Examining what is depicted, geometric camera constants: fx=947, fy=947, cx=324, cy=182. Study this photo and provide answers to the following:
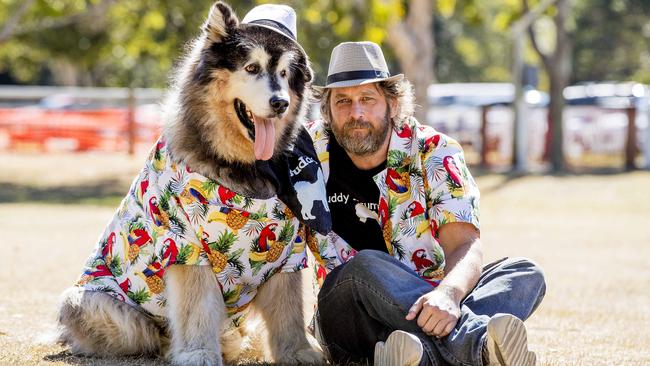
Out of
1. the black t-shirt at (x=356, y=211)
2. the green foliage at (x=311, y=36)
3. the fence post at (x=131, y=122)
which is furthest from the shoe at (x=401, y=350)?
the fence post at (x=131, y=122)

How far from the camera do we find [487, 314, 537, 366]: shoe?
3693 mm

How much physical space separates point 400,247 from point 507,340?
1.04 metres

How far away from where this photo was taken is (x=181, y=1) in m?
21.1

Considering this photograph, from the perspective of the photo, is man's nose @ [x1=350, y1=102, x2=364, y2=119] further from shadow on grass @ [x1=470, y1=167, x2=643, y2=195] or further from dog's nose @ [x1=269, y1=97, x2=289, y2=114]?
shadow on grass @ [x1=470, y1=167, x2=643, y2=195]

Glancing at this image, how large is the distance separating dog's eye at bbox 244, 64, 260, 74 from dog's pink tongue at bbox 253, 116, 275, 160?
0.71 feet

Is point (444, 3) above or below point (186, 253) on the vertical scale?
above

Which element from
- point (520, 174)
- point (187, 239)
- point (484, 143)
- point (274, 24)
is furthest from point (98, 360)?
point (484, 143)

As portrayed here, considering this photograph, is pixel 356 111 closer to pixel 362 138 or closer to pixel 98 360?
pixel 362 138

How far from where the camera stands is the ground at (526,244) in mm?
5316

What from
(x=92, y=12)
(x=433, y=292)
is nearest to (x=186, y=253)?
(x=433, y=292)

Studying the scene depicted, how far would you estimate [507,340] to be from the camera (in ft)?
12.2

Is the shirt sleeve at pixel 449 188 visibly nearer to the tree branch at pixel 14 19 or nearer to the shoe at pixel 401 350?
the shoe at pixel 401 350

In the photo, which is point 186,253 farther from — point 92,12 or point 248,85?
point 92,12

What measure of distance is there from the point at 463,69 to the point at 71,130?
31713 mm
